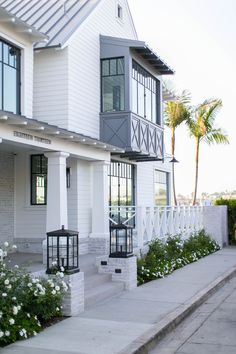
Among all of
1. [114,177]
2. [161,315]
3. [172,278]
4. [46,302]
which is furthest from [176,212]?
[46,302]

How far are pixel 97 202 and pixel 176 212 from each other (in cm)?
424

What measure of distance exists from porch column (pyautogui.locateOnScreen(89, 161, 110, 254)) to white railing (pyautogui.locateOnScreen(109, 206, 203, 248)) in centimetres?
54

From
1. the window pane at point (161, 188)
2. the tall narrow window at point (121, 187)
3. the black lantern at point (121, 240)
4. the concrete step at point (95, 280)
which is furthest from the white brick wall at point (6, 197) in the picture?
the window pane at point (161, 188)

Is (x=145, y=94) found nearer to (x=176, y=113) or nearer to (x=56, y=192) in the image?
(x=56, y=192)

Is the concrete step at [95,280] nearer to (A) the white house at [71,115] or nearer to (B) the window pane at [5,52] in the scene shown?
(A) the white house at [71,115]

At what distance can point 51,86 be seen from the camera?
1499 cm

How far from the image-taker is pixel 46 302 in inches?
312

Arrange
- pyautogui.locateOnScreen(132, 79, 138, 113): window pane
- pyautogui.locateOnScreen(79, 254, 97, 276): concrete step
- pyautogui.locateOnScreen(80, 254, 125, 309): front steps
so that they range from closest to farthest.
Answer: pyautogui.locateOnScreen(80, 254, 125, 309): front steps, pyautogui.locateOnScreen(79, 254, 97, 276): concrete step, pyautogui.locateOnScreen(132, 79, 138, 113): window pane

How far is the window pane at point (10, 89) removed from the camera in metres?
12.9

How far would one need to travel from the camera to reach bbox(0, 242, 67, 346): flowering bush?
6918 mm

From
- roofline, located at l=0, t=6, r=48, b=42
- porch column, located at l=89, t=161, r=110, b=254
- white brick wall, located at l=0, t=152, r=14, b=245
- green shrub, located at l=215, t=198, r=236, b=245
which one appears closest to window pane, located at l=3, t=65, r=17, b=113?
roofline, located at l=0, t=6, r=48, b=42

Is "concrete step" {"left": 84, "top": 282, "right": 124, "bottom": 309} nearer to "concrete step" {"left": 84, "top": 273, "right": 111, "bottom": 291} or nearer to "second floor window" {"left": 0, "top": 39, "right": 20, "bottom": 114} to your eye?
"concrete step" {"left": 84, "top": 273, "right": 111, "bottom": 291}

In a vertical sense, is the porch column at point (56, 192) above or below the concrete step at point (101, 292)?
above

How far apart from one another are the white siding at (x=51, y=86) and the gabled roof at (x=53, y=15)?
46 cm
